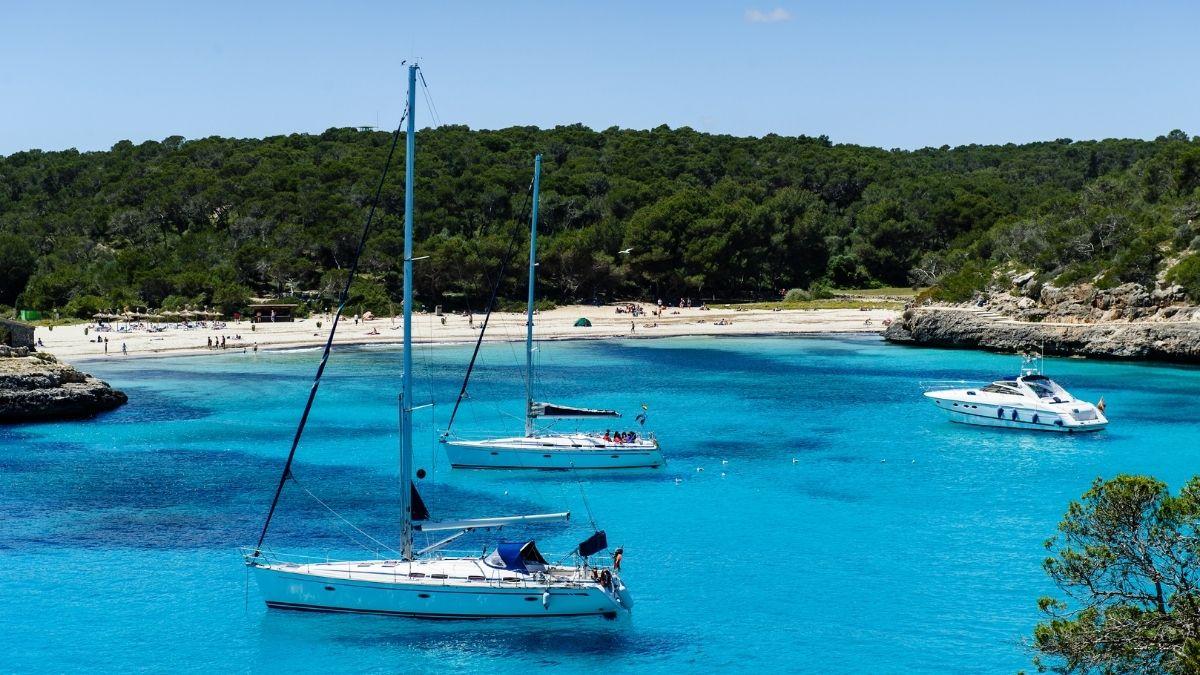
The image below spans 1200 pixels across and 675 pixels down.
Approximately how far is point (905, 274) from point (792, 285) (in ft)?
51.7

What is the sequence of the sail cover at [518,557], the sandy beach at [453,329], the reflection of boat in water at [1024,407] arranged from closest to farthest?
1. the sail cover at [518,557]
2. the reflection of boat in water at [1024,407]
3. the sandy beach at [453,329]

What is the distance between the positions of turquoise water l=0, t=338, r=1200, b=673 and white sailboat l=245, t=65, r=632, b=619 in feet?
1.65

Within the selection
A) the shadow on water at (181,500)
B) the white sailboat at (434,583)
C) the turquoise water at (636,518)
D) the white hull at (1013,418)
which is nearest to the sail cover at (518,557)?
the white sailboat at (434,583)

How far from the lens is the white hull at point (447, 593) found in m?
29.3

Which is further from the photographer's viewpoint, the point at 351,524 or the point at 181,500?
the point at 181,500

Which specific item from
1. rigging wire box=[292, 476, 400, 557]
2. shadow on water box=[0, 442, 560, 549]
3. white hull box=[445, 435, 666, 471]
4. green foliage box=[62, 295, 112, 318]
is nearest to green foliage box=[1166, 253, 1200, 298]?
white hull box=[445, 435, 666, 471]

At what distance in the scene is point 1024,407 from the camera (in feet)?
193

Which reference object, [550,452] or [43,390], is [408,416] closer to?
[550,452]

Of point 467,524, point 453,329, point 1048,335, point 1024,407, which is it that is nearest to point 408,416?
point 467,524

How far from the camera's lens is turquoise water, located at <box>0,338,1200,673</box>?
2930 centimetres

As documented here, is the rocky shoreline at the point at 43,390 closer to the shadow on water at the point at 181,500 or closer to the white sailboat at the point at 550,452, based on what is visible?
the shadow on water at the point at 181,500

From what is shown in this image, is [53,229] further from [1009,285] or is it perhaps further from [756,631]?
[756,631]

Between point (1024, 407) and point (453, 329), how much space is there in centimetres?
5735

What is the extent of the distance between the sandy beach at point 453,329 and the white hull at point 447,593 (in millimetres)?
60845
